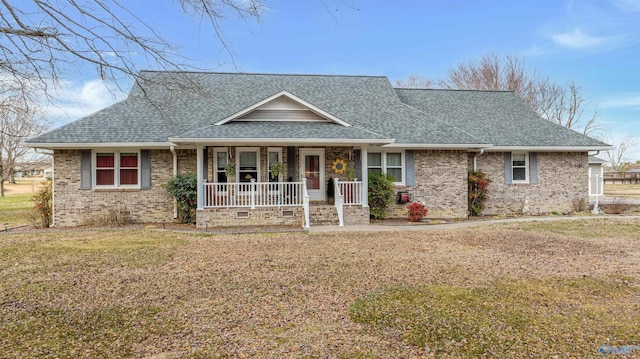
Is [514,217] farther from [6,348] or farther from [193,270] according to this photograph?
[6,348]

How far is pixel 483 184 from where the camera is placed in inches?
583

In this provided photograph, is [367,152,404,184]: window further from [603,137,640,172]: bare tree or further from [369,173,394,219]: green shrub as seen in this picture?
[603,137,640,172]: bare tree

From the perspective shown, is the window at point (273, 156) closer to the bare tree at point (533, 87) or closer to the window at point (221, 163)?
the window at point (221, 163)

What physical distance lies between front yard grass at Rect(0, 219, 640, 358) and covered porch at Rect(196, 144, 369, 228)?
3.41 metres

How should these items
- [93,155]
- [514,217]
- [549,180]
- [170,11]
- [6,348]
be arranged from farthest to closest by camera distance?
[549,180] → [514,217] → [93,155] → [170,11] → [6,348]

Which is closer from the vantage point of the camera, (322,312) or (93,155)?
(322,312)

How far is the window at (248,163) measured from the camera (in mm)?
14039

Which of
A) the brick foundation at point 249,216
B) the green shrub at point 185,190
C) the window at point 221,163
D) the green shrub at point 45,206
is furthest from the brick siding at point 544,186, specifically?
the green shrub at point 45,206

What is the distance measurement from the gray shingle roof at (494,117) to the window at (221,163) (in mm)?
8979

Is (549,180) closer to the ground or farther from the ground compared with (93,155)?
closer to the ground

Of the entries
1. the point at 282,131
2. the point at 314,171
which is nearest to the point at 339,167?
the point at 314,171

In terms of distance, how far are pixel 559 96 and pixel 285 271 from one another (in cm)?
3745

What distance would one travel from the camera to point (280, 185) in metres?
12.9

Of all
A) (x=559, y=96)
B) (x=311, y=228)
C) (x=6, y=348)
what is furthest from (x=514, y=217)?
(x=559, y=96)
